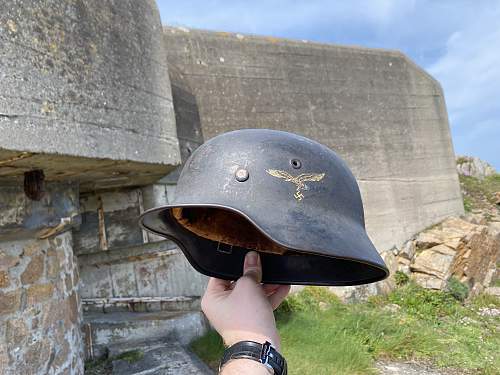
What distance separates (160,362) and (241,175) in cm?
228

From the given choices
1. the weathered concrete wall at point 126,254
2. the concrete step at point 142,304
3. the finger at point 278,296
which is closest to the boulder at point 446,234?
the weathered concrete wall at point 126,254

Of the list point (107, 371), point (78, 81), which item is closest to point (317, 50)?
point (78, 81)

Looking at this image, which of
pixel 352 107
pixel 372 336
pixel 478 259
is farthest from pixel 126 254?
pixel 478 259

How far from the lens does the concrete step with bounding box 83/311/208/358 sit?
3.29 metres

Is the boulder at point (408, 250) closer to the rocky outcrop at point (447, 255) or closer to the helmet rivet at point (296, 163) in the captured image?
the rocky outcrop at point (447, 255)

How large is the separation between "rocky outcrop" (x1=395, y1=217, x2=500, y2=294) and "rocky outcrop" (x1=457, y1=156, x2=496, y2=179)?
3.41 meters

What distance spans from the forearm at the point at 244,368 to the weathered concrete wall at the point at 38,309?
171cm

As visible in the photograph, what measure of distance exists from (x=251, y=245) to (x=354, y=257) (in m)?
0.61

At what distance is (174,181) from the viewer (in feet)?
A: 12.3

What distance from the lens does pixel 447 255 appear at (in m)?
6.38

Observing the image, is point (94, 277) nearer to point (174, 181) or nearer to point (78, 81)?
point (174, 181)

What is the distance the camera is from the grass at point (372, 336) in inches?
136

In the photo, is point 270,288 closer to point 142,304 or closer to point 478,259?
point 142,304

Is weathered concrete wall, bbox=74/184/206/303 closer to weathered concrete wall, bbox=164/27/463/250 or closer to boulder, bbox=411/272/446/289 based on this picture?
weathered concrete wall, bbox=164/27/463/250
